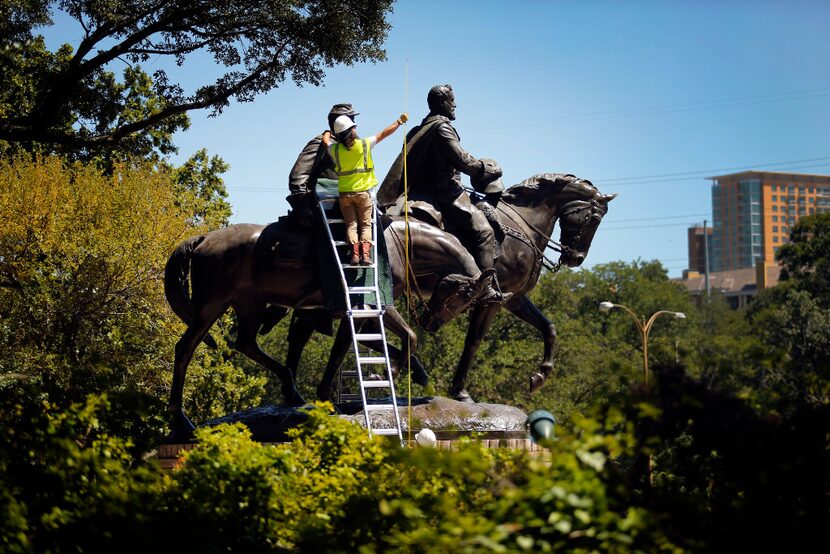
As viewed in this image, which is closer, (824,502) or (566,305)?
(824,502)

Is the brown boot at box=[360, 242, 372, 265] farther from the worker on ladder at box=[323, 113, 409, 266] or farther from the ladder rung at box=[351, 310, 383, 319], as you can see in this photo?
the ladder rung at box=[351, 310, 383, 319]

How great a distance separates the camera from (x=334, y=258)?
13.2 m

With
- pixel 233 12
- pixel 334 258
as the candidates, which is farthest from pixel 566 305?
pixel 334 258

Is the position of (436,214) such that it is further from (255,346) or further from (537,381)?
(537,381)

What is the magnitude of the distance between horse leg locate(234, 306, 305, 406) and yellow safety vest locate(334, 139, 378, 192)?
1.73m

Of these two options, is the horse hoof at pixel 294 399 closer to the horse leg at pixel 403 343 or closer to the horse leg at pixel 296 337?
the horse leg at pixel 296 337

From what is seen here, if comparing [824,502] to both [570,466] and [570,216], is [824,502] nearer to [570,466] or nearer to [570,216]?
[570,466]

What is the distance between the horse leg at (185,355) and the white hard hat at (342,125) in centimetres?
224

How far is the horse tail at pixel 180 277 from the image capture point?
14.2 meters

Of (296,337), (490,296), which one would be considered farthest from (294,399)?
(490,296)

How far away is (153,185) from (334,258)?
17668mm

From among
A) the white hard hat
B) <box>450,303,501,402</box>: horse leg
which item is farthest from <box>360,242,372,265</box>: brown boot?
<box>450,303,501,402</box>: horse leg

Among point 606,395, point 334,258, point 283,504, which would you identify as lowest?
point 283,504

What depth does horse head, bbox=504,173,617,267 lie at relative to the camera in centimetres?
1589
